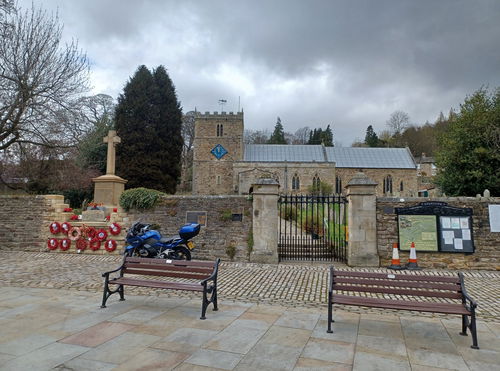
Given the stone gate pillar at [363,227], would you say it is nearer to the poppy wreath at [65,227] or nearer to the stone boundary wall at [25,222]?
the poppy wreath at [65,227]

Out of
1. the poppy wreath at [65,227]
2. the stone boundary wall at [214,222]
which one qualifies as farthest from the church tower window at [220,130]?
the stone boundary wall at [214,222]

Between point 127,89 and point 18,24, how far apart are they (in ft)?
70.0

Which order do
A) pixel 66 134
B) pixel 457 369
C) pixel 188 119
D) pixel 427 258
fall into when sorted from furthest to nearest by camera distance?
pixel 188 119
pixel 66 134
pixel 427 258
pixel 457 369

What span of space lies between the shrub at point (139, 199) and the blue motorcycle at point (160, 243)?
4.55ft

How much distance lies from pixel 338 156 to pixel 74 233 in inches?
1614

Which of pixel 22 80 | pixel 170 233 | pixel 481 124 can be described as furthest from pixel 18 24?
pixel 481 124

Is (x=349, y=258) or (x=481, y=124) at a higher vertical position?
(x=481, y=124)

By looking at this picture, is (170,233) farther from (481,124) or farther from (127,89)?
(127,89)

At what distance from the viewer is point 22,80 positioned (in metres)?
11.8

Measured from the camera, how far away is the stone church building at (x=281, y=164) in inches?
1706

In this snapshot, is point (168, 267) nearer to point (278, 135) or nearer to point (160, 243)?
point (160, 243)

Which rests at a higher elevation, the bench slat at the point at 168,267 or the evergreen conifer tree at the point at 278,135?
the evergreen conifer tree at the point at 278,135

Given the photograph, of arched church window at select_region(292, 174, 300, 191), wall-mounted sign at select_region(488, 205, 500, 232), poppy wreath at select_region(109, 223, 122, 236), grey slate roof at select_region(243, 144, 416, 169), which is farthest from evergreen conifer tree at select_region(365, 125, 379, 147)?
poppy wreath at select_region(109, 223, 122, 236)

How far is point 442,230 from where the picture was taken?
920cm
